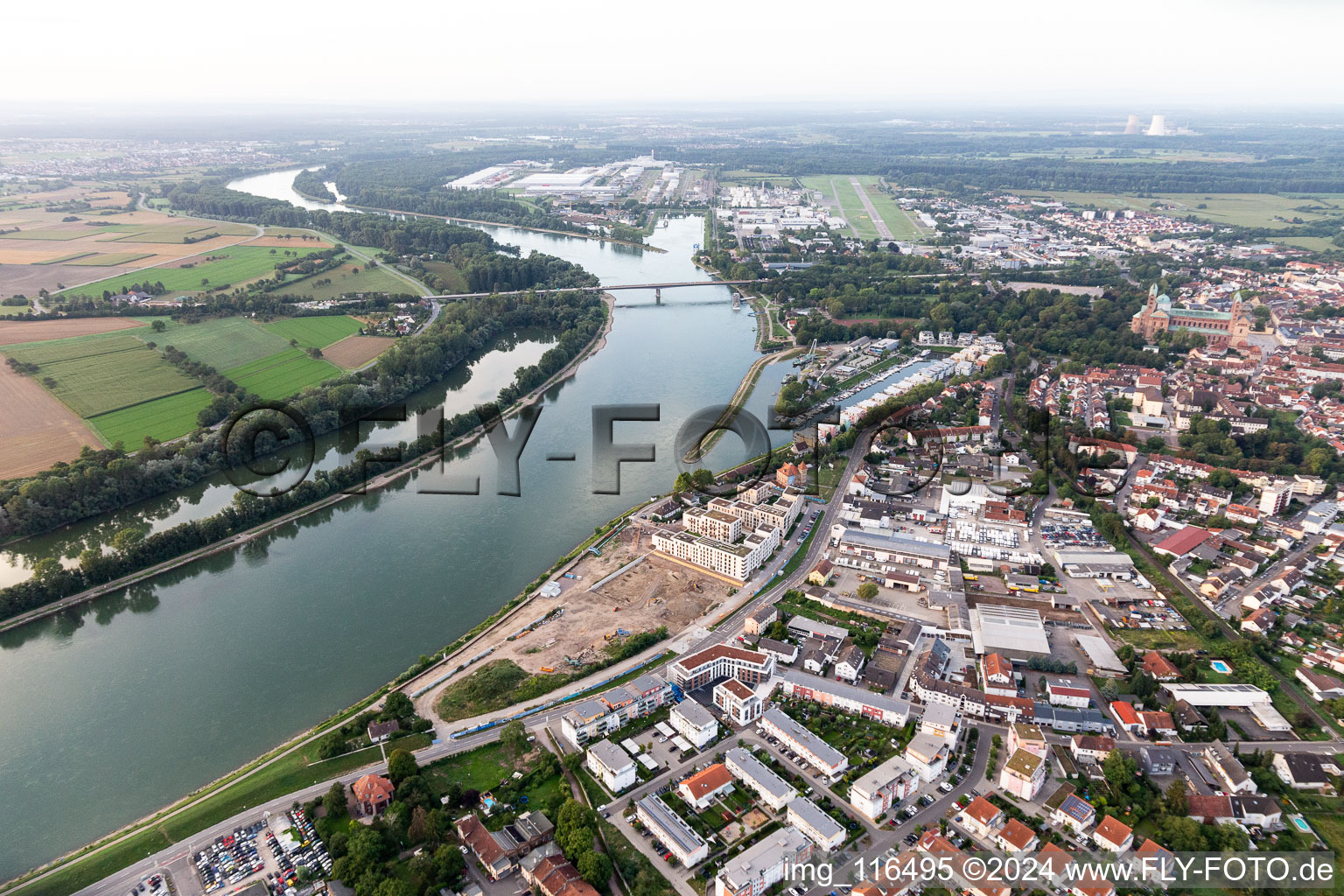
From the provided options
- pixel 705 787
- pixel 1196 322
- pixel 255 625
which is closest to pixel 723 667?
pixel 705 787

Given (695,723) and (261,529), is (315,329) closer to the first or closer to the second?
(261,529)

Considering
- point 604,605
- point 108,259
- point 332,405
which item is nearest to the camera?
point 604,605

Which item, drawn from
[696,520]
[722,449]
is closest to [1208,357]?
[722,449]

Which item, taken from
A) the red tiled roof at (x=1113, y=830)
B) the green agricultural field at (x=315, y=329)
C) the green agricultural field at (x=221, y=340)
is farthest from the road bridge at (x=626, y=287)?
the red tiled roof at (x=1113, y=830)

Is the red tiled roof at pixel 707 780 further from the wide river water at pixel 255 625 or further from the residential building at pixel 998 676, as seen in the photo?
the wide river water at pixel 255 625

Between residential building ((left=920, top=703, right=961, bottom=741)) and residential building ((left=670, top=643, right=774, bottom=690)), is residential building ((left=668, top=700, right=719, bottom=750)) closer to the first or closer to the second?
residential building ((left=670, top=643, right=774, bottom=690))

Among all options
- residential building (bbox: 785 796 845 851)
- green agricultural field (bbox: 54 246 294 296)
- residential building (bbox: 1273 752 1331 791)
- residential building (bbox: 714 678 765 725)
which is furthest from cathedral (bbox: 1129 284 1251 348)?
green agricultural field (bbox: 54 246 294 296)
